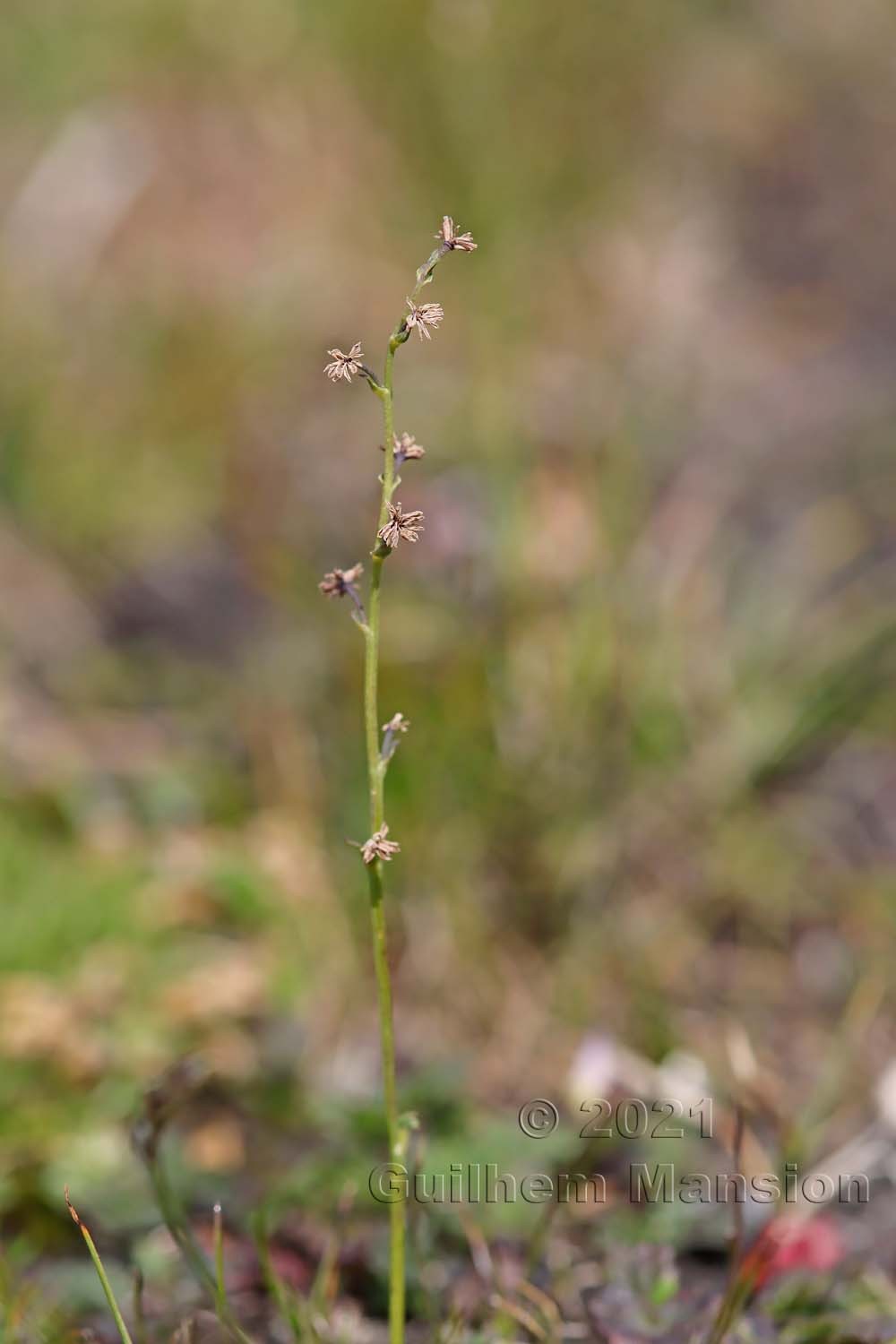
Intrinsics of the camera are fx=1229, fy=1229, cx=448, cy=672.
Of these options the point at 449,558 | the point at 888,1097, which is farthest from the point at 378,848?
the point at 449,558

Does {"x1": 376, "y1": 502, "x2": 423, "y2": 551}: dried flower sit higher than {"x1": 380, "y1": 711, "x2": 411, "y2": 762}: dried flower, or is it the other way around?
{"x1": 376, "y1": 502, "x2": 423, "y2": 551}: dried flower

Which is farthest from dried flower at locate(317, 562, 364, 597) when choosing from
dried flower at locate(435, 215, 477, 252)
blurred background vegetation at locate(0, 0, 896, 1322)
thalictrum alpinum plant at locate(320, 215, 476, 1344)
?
blurred background vegetation at locate(0, 0, 896, 1322)

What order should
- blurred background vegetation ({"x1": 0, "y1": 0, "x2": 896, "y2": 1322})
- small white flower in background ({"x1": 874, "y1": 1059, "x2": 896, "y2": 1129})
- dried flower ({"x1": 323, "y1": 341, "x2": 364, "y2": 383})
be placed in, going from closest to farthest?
dried flower ({"x1": 323, "y1": 341, "x2": 364, "y2": 383})
small white flower in background ({"x1": 874, "y1": 1059, "x2": 896, "y2": 1129})
blurred background vegetation ({"x1": 0, "y1": 0, "x2": 896, "y2": 1322})

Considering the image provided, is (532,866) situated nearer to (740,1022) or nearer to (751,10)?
(740,1022)

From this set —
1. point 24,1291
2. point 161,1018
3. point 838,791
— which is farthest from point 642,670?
point 24,1291

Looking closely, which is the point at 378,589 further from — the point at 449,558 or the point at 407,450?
the point at 449,558

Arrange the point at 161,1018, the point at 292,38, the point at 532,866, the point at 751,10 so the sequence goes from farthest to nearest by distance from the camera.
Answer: the point at 751,10
the point at 292,38
the point at 532,866
the point at 161,1018

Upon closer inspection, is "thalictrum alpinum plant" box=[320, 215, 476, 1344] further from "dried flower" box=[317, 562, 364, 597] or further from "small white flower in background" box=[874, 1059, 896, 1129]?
"small white flower in background" box=[874, 1059, 896, 1129]
